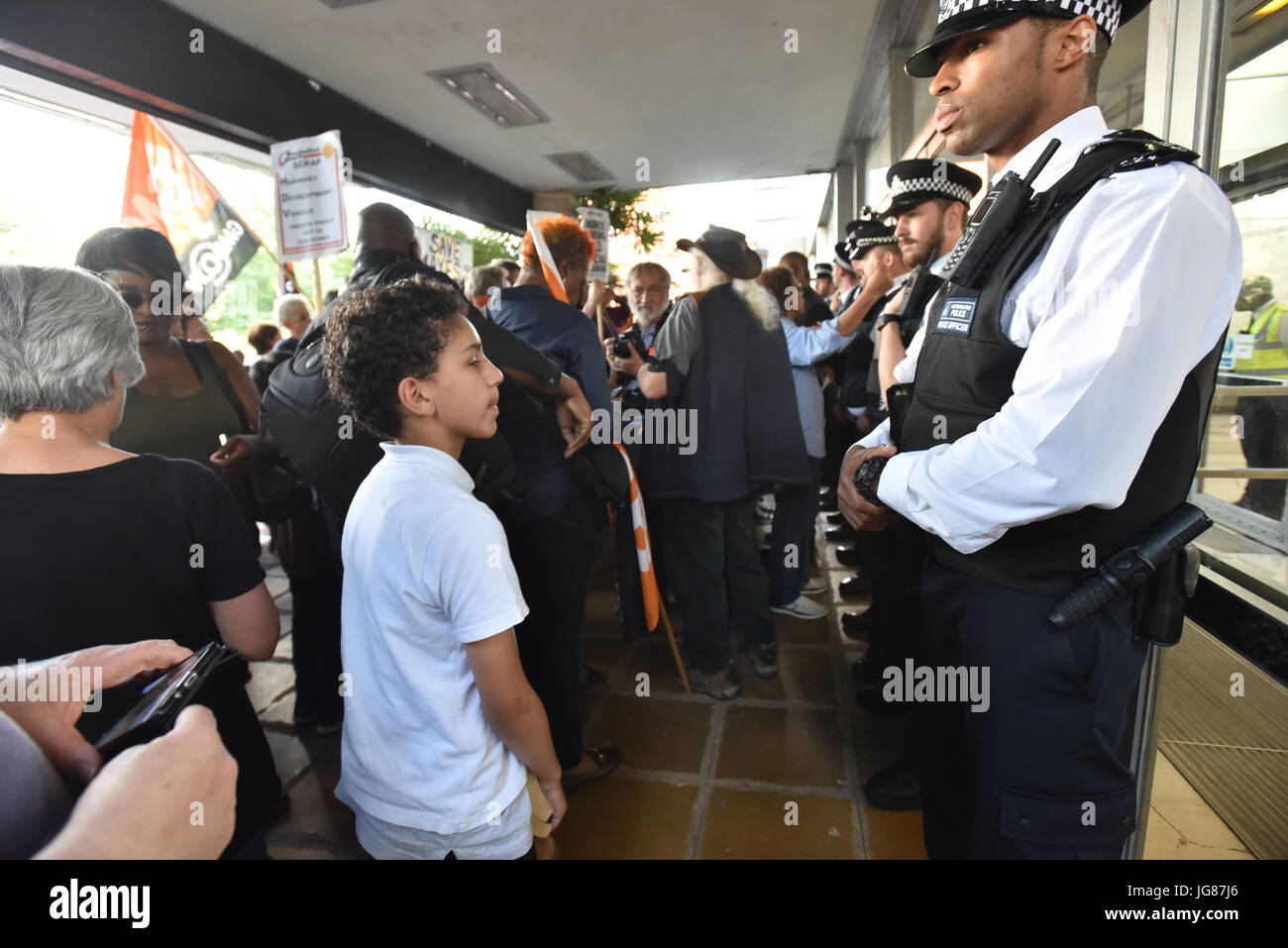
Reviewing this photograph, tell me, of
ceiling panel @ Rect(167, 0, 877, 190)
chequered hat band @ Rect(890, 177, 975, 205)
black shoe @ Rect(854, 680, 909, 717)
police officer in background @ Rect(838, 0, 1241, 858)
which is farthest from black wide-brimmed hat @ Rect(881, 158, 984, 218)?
ceiling panel @ Rect(167, 0, 877, 190)

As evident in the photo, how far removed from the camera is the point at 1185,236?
36.5 inches

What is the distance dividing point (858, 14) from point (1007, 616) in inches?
203

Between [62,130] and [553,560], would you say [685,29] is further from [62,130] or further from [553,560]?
[62,130]

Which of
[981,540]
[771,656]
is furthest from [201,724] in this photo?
[771,656]

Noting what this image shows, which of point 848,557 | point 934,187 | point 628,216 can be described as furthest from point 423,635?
point 628,216

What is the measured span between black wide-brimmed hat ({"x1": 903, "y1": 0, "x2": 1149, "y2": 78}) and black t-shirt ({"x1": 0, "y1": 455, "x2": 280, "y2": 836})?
1619mm

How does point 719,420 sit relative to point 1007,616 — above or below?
above

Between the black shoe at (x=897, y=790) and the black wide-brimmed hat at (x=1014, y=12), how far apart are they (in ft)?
6.50

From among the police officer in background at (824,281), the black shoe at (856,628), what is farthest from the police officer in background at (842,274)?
the black shoe at (856,628)

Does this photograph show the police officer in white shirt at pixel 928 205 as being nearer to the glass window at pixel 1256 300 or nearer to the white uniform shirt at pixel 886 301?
the white uniform shirt at pixel 886 301

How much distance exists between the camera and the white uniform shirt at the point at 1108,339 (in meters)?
0.92

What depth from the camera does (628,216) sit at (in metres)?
9.20

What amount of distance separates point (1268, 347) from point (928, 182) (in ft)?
3.91

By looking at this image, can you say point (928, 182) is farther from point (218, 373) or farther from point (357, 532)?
point (218, 373)
